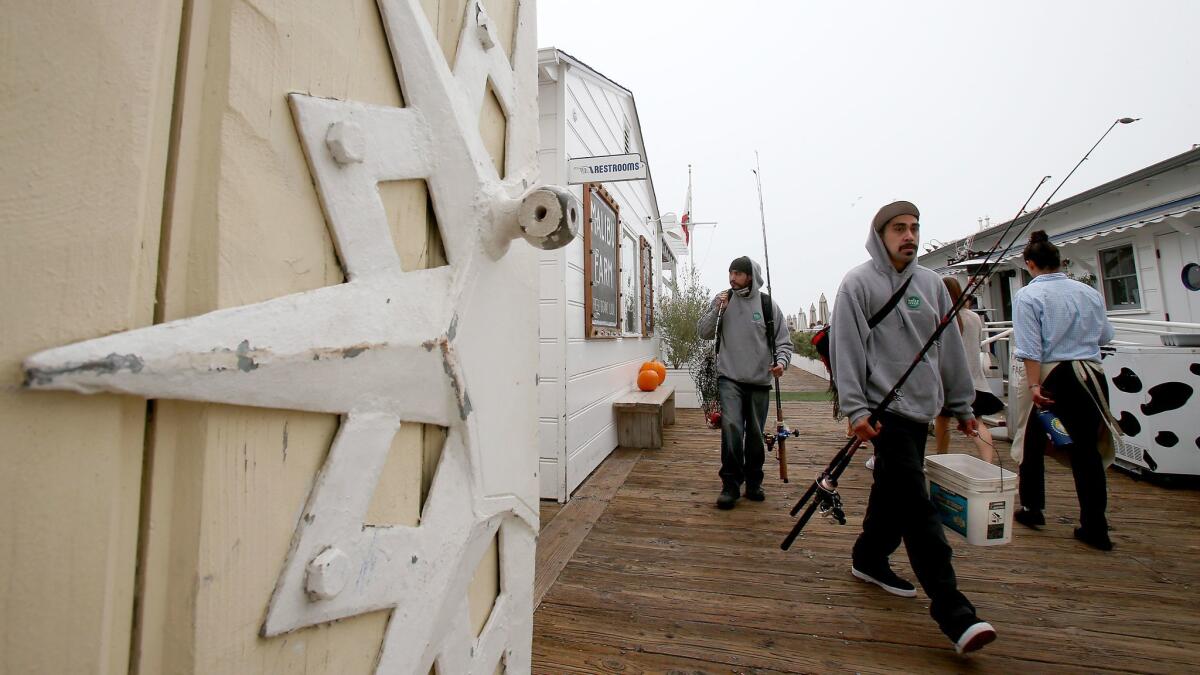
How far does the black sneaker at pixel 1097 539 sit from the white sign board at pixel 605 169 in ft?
11.8

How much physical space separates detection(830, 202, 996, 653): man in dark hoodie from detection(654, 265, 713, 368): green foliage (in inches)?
215

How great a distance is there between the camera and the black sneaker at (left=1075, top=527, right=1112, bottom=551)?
2768 millimetres

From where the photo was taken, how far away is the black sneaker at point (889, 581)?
2.31 meters

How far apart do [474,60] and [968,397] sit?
8.55ft

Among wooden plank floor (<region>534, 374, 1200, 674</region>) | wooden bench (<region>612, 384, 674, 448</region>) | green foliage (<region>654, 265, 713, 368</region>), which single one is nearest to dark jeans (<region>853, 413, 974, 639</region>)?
wooden plank floor (<region>534, 374, 1200, 674</region>)

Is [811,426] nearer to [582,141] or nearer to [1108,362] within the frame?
[1108,362]

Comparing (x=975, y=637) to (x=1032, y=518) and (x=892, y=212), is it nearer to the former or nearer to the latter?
(x=892, y=212)

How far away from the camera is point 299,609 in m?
0.61

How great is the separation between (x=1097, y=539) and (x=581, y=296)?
3695mm

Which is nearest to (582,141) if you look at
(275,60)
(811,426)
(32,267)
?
(275,60)

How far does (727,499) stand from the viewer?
3.45 metres

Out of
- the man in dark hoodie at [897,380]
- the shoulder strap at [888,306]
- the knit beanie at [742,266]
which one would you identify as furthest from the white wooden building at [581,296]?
the shoulder strap at [888,306]

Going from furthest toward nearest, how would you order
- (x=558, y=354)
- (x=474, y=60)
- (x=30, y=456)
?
1. (x=558, y=354)
2. (x=474, y=60)
3. (x=30, y=456)

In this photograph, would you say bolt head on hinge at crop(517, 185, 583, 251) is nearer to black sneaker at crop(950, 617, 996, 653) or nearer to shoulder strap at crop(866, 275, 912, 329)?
shoulder strap at crop(866, 275, 912, 329)
